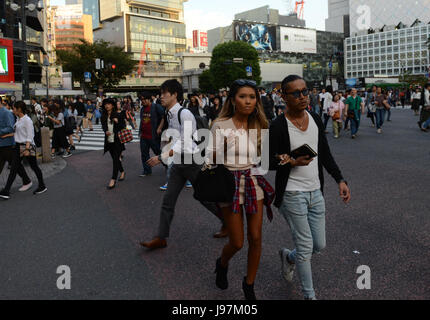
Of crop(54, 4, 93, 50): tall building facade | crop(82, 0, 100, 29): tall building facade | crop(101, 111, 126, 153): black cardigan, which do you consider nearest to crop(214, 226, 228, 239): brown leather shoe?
crop(101, 111, 126, 153): black cardigan

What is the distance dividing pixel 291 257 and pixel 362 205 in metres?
3.00

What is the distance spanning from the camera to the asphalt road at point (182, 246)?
332 cm

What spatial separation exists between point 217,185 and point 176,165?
1.50 m

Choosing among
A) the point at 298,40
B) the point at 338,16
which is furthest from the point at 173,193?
the point at 338,16

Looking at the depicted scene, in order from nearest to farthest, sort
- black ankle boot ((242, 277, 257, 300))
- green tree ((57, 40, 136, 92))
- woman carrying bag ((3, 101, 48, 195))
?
black ankle boot ((242, 277, 257, 300))
woman carrying bag ((3, 101, 48, 195))
green tree ((57, 40, 136, 92))

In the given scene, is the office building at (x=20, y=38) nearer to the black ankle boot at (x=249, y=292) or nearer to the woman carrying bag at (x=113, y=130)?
the woman carrying bag at (x=113, y=130)

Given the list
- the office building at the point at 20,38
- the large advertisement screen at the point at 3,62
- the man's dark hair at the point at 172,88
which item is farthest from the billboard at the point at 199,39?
the man's dark hair at the point at 172,88

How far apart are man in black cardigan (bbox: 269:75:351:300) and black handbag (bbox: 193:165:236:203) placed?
0.34 m

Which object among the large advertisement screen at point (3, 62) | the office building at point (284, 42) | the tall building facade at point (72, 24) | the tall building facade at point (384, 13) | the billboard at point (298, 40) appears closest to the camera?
the large advertisement screen at point (3, 62)

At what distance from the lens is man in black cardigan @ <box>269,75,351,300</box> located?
9.38ft

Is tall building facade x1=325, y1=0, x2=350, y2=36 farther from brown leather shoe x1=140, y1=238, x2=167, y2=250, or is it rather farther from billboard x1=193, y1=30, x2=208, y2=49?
A: brown leather shoe x1=140, y1=238, x2=167, y2=250

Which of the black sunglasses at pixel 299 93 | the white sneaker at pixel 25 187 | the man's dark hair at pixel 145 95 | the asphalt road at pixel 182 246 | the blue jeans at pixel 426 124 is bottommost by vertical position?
the asphalt road at pixel 182 246
